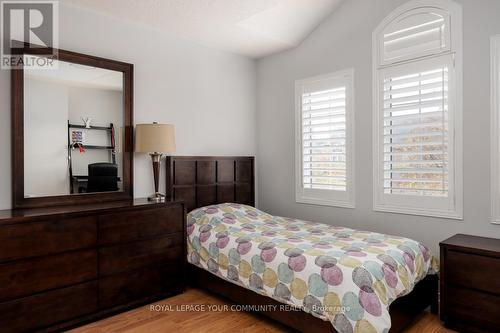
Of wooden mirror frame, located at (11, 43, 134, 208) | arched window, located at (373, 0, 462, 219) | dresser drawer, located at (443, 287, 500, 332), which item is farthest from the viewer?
arched window, located at (373, 0, 462, 219)

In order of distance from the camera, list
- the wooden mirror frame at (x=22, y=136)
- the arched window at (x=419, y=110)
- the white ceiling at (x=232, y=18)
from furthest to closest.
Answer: the white ceiling at (x=232, y=18) → the arched window at (x=419, y=110) → the wooden mirror frame at (x=22, y=136)

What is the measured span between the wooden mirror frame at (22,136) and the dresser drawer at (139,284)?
72 centimetres

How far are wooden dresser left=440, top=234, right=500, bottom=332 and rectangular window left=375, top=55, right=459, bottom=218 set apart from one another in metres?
0.46

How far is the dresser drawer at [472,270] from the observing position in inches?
88.2

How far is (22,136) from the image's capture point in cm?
256

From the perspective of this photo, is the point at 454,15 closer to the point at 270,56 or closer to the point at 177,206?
the point at 270,56

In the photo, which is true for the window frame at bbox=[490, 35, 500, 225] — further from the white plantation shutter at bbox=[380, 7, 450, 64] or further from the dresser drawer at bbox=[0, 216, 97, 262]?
the dresser drawer at bbox=[0, 216, 97, 262]

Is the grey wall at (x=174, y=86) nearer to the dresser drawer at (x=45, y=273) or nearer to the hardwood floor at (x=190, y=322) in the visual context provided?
the dresser drawer at (x=45, y=273)

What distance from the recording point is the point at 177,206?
3.06m

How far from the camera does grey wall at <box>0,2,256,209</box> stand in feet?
9.34

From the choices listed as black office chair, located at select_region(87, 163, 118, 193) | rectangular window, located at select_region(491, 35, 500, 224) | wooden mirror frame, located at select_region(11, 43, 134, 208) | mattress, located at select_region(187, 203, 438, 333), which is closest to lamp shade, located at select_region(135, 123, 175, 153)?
wooden mirror frame, located at select_region(11, 43, 134, 208)

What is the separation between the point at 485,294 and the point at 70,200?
321 centimetres

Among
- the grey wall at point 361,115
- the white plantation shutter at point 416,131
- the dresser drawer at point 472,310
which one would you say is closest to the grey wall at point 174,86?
the grey wall at point 361,115

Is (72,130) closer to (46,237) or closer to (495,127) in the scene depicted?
(46,237)
